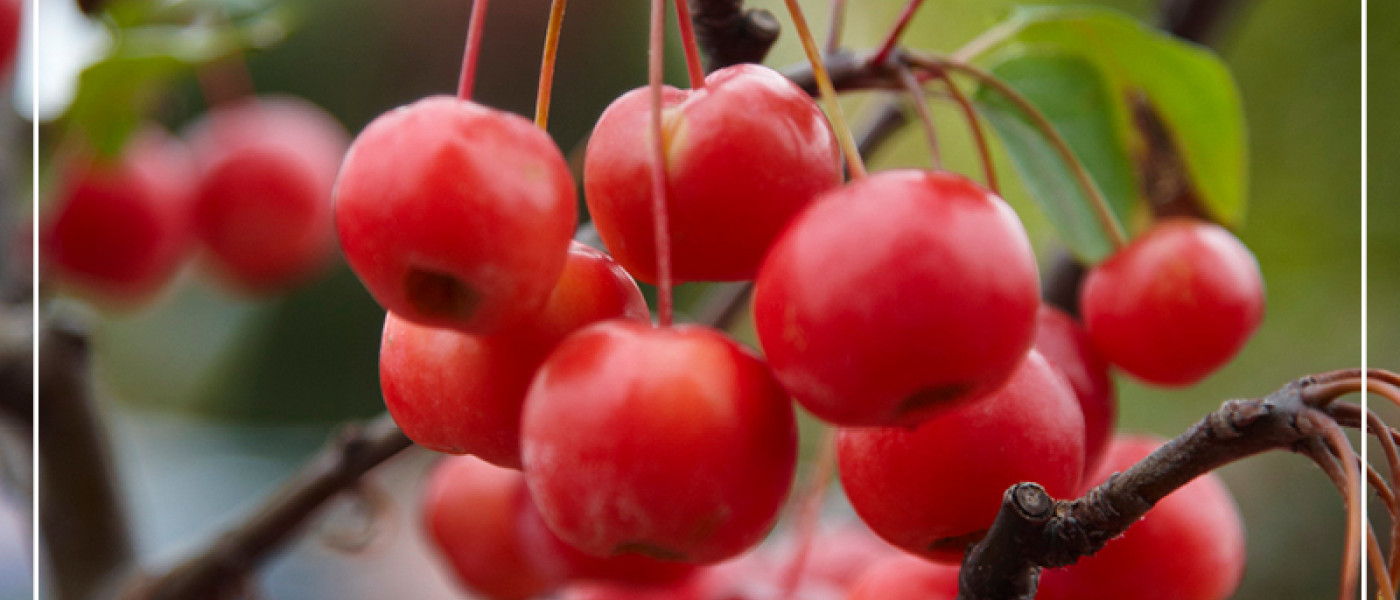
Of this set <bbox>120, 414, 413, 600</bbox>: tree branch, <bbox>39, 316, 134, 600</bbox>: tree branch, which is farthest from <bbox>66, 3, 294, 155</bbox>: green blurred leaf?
<bbox>120, 414, 413, 600</bbox>: tree branch

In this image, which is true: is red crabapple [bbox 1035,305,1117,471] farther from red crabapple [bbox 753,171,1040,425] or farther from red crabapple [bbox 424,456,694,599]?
red crabapple [bbox 424,456,694,599]

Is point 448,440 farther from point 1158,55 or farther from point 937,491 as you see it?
point 1158,55

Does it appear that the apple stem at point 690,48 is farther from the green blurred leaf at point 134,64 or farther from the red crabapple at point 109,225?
the red crabapple at point 109,225

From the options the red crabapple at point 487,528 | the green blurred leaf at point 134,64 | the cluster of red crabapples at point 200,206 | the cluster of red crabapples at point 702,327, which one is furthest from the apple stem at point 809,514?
the cluster of red crabapples at point 200,206

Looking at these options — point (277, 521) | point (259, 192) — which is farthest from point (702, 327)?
point (259, 192)

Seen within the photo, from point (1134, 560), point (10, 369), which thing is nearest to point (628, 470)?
point (1134, 560)
